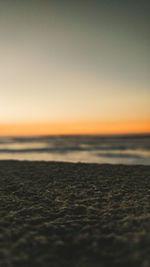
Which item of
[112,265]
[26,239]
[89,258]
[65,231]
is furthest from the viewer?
[65,231]

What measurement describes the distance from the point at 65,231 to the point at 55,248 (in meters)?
0.69

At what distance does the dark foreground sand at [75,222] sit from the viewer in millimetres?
3498

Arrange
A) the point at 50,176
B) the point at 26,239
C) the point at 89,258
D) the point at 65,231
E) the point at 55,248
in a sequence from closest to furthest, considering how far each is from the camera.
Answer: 1. the point at 89,258
2. the point at 55,248
3. the point at 26,239
4. the point at 65,231
5. the point at 50,176

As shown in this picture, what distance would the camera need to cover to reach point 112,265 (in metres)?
3.26

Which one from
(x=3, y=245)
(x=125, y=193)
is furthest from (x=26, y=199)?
(x=125, y=193)

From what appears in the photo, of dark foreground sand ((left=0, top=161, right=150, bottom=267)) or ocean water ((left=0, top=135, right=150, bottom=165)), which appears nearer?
dark foreground sand ((left=0, top=161, right=150, bottom=267))

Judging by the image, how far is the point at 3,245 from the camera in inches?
152

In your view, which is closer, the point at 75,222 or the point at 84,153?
the point at 75,222

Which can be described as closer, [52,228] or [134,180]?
[52,228]

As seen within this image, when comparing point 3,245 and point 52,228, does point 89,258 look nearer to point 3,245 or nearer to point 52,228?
point 52,228

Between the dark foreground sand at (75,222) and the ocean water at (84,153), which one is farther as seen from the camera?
the ocean water at (84,153)

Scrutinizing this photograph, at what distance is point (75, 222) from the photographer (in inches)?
193

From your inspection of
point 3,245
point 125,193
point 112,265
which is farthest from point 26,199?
point 112,265

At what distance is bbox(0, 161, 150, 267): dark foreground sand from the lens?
138 inches
